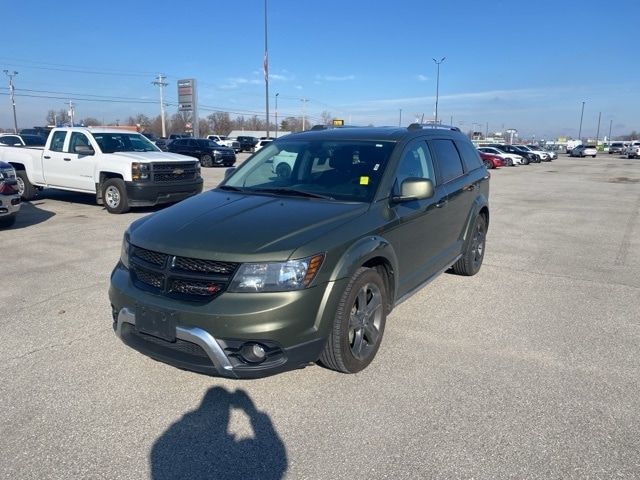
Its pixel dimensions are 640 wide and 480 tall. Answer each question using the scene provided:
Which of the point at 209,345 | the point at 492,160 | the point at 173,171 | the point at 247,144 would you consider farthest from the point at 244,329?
the point at 247,144

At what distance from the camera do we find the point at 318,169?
14.2 ft

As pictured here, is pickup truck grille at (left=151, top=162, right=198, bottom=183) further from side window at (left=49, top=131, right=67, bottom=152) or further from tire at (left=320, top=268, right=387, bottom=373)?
tire at (left=320, top=268, right=387, bottom=373)

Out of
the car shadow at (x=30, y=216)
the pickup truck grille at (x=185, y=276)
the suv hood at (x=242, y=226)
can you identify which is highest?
the suv hood at (x=242, y=226)

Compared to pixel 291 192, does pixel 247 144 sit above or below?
below

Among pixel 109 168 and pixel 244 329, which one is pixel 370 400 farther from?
pixel 109 168

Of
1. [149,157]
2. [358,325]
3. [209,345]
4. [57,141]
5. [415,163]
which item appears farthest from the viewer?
[57,141]

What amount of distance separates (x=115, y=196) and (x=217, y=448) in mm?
9189

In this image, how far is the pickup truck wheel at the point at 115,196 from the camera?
34.8 feet

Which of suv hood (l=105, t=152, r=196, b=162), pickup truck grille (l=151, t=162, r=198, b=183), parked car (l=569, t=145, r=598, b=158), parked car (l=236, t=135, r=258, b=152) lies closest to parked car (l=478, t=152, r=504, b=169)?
parked car (l=236, t=135, r=258, b=152)

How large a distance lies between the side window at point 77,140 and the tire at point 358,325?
9.86 m

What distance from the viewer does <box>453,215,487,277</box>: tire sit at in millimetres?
5855

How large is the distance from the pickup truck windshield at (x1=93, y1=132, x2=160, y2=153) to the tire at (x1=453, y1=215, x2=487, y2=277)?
8607 mm

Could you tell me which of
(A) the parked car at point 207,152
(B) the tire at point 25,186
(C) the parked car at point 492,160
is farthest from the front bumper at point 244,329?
(C) the parked car at point 492,160

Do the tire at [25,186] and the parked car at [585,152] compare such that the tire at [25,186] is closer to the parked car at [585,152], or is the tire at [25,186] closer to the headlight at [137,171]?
the headlight at [137,171]
